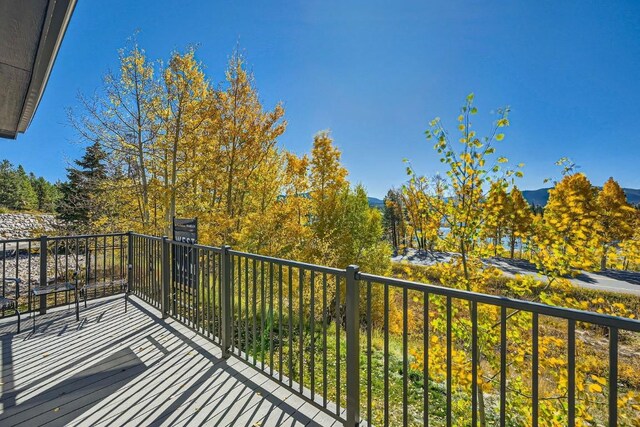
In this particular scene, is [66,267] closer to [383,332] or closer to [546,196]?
[383,332]

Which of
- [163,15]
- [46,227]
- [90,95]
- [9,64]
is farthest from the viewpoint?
[46,227]

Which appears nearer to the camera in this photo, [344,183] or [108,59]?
[108,59]

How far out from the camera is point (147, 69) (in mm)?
7484

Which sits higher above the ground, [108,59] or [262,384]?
[108,59]

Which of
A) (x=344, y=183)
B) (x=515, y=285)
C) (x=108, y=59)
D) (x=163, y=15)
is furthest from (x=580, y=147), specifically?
(x=108, y=59)

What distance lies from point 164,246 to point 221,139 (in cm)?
464

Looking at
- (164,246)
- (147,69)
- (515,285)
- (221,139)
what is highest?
(147,69)

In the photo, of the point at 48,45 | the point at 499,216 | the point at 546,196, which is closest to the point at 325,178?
the point at 546,196

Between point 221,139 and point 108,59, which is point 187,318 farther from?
point 108,59

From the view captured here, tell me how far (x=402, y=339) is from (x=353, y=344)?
316 millimetres

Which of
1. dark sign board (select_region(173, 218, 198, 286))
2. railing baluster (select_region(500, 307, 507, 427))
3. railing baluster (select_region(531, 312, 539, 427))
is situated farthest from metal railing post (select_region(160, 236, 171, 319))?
railing baluster (select_region(531, 312, 539, 427))

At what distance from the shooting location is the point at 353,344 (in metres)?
1.83

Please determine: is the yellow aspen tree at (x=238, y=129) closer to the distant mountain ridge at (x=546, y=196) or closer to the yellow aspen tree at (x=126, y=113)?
the yellow aspen tree at (x=126, y=113)

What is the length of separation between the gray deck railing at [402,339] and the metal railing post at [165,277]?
0.01m
